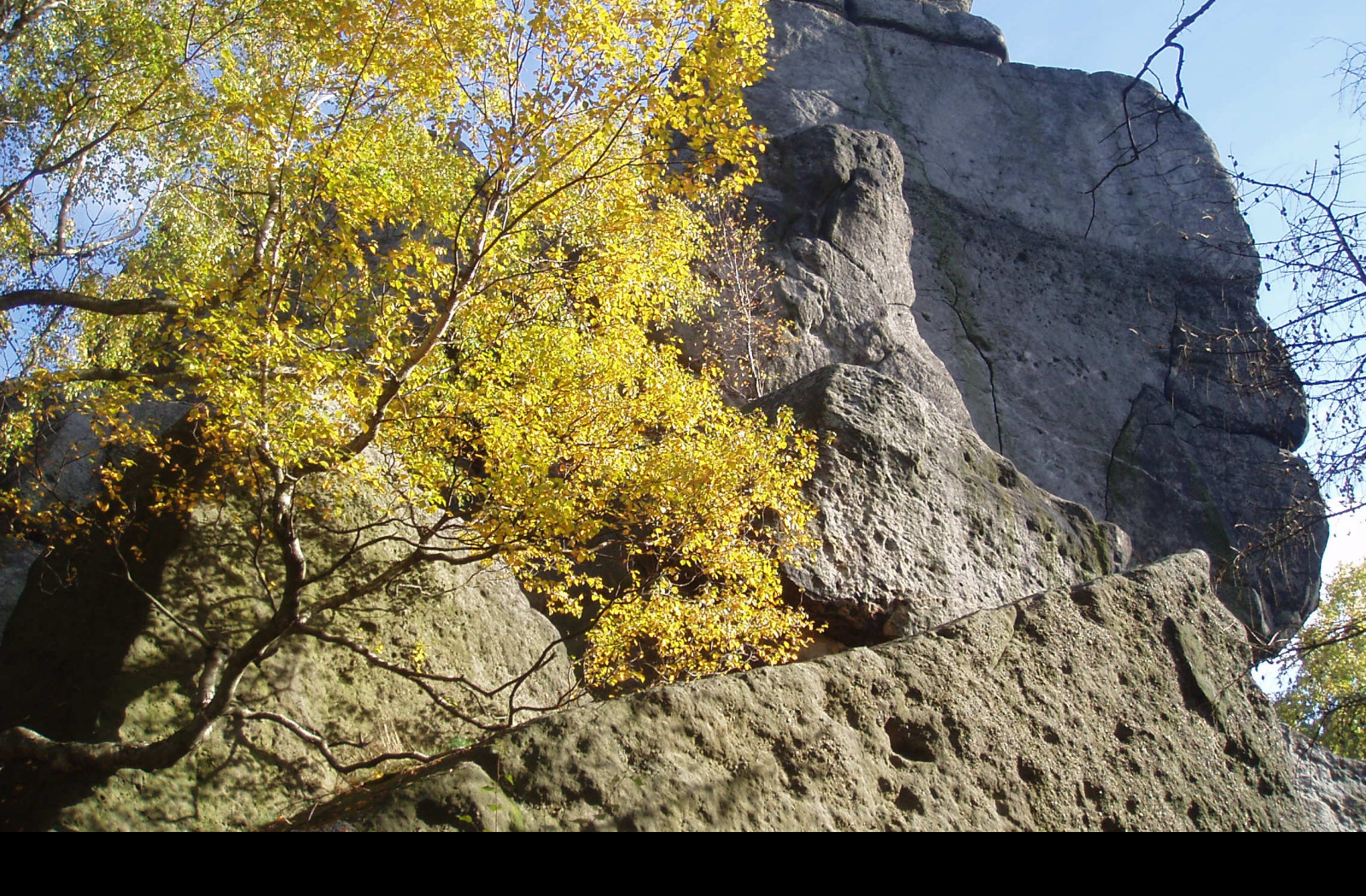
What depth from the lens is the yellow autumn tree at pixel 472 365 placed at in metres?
6.49

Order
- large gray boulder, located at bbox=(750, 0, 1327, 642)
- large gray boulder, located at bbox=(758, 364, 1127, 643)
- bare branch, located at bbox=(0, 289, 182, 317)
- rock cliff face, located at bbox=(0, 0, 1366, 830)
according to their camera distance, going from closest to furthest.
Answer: rock cliff face, located at bbox=(0, 0, 1366, 830)
bare branch, located at bbox=(0, 289, 182, 317)
large gray boulder, located at bbox=(758, 364, 1127, 643)
large gray boulder, located at bbox=(750, 0, 1327, 642)

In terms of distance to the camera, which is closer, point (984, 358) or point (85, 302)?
point (85, 302)

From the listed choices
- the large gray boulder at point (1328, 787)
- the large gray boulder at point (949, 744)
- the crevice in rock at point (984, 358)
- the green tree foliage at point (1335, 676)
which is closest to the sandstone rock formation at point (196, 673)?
the large gray boulder at point (949, 744)

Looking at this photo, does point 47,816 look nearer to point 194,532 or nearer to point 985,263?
point 194,532

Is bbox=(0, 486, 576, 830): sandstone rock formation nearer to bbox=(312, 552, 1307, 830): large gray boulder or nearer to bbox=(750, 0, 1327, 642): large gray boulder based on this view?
bbox=(312, 552, 1307, 830): large gray boulder

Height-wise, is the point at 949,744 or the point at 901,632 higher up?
the point at 901,632

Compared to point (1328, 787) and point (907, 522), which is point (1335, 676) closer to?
point (907, 522)

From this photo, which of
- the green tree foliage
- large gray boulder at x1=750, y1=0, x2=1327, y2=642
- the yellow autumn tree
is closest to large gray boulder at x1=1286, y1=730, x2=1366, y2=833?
the yellow autumn tree

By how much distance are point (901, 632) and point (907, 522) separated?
4.63 feet

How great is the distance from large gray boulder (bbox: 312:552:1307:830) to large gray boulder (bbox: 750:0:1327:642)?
12.6m

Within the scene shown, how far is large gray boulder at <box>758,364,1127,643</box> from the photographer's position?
31.9 ft

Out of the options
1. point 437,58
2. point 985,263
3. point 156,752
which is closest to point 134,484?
point 156,752

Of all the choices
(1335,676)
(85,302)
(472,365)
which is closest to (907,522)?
(472,365)

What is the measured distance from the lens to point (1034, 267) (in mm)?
23750
